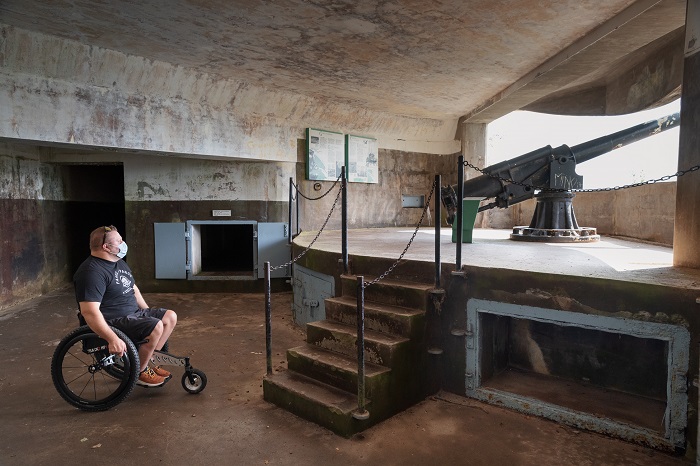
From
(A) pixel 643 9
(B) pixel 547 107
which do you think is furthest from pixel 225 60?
(B) pixel 547 107

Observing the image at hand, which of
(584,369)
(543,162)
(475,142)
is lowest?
(584,369)

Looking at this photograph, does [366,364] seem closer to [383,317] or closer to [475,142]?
[383,317]

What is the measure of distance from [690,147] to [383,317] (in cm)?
282

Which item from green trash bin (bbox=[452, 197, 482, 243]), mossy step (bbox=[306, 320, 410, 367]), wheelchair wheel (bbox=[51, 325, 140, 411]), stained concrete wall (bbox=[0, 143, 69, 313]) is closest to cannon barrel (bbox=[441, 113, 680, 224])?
green trash bin (bbox=[452, 197, 482, 243])

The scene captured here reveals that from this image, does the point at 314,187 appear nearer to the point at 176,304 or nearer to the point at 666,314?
the point at 176,304

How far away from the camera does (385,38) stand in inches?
211

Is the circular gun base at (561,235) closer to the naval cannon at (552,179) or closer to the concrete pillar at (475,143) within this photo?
the naval cannon at (552,179)

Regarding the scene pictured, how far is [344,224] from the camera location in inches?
172

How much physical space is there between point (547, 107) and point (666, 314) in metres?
7.90

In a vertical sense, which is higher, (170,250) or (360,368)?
(170,250)

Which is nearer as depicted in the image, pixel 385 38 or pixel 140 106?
pixel 385 38

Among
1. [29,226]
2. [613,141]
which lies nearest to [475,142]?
[613,141]

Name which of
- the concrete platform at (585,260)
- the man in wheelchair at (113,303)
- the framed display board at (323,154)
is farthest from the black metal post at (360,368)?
the framed display board at (323,154)

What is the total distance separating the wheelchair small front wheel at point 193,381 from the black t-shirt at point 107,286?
738 millimetres
